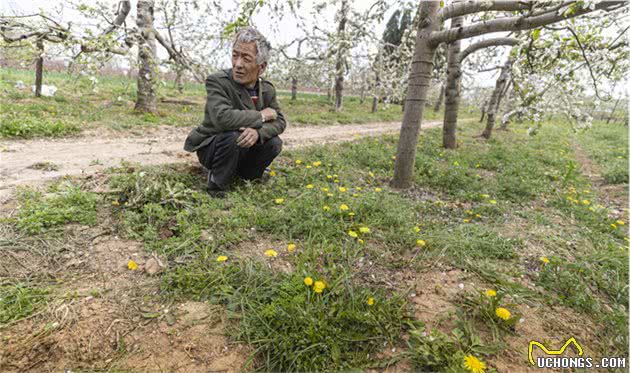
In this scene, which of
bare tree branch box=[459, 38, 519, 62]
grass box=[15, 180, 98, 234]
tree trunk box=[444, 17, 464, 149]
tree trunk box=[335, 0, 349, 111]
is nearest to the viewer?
grass box=[15, 180, 98, 234]

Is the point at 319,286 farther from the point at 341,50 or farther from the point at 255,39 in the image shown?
the point at 341,50

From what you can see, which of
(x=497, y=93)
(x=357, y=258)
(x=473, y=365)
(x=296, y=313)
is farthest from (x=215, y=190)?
(x=497, y=93)

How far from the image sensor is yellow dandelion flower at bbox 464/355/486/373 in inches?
57.6

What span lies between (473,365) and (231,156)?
8.52 feet

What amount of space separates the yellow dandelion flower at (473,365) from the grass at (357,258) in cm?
2

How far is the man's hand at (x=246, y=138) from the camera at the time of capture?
299 centimetres

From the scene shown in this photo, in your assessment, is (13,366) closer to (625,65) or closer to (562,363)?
A: (562,363)

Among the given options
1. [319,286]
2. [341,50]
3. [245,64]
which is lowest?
[319,286]

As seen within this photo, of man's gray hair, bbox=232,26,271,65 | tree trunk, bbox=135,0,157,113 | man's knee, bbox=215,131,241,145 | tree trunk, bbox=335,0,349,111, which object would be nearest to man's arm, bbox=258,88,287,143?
man's knee, bbox=215,131,241,145

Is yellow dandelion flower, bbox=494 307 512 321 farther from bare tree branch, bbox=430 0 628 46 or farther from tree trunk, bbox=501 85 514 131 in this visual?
tree trunk, bbox=501 85 514 131

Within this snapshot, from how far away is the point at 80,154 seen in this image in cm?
445

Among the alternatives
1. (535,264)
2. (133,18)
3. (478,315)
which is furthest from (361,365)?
(133,18)

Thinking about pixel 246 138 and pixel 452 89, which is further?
pixel 452 89

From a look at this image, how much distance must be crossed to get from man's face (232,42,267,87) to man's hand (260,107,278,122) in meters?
0.34
